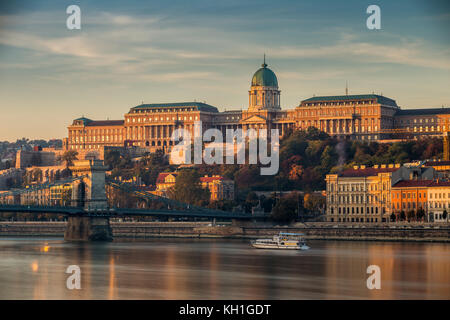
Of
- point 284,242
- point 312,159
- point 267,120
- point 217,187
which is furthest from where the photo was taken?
point 267,120

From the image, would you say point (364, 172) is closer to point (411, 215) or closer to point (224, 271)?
A: point (411, 215)

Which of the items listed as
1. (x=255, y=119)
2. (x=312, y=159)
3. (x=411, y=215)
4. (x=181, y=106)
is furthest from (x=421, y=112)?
(x=411, y=215)

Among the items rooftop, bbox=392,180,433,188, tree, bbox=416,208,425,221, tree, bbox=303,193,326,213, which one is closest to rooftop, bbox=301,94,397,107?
tree, bbox=303,193,326,213

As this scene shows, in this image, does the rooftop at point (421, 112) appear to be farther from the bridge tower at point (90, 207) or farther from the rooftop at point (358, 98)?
the bridge tower at point (90, 207)

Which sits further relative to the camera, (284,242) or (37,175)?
(37,175)

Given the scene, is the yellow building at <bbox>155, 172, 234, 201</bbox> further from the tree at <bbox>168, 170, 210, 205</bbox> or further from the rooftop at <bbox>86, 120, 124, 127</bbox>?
the rooftop at <bbox>86, 120, 124, 127</bbox>

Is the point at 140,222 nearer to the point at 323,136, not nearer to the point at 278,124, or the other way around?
the point at 323,136
